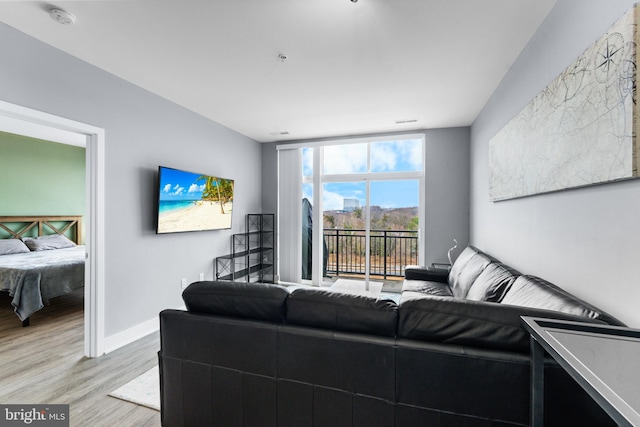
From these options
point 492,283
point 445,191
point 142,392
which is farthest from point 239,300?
point 445,191

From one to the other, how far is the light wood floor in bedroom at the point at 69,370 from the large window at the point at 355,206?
270 centimetres

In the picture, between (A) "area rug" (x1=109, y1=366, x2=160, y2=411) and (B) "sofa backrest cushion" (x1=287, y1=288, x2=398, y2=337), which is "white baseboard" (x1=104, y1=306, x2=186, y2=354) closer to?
(A) "area rug" (x1=109, y1=366, x2=160, y2=411)

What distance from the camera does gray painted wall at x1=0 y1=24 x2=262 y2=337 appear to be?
1971mm

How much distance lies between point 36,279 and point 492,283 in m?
4.50

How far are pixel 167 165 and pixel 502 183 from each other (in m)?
3.40

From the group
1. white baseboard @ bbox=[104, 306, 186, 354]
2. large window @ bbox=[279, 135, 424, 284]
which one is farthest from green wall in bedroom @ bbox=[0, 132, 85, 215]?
large window @ bbox=[279, 135, 424, 284]

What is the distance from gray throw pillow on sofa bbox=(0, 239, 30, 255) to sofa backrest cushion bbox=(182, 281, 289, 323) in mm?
4620

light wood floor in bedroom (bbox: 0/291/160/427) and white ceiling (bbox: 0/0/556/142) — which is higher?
white ceiling (bbox: 0/0/556/142)

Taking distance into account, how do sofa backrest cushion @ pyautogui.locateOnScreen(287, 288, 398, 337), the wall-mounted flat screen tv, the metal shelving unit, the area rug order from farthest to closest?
the metal shelving unit → the wall-mounted flat screen tv → the area rug → sofa backrest cushion @ pyautogui.locateOnScreen(287, 288, 398, 337)

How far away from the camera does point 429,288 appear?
9.21 ft

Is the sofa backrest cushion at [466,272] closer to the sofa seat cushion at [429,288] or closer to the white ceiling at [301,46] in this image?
the sofa seat cushion at [429,288]

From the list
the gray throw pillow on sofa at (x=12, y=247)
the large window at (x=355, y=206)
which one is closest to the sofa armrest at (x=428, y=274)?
the large window at (x=355, y=206)

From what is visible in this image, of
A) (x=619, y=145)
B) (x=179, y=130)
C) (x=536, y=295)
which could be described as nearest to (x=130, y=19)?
(x=179, y=130)

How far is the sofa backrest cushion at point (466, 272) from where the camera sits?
7.70 ft
